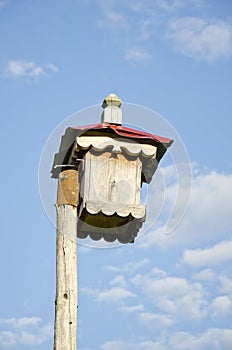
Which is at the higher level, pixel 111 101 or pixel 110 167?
pixel 111 101

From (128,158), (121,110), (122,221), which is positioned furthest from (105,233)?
(121,110)

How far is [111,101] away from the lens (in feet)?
28.8

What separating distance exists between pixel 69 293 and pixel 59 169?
1.93 m

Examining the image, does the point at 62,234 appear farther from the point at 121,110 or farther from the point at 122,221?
the point at 121,110

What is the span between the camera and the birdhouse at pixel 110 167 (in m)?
8.21

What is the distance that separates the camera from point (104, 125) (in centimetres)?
851

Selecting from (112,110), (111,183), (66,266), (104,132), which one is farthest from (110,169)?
(66,266)

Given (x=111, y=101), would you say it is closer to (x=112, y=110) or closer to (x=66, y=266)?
(x=112, y=110)

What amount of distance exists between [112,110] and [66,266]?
2.30 metres

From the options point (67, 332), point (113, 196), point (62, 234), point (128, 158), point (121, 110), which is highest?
point (121, 110)

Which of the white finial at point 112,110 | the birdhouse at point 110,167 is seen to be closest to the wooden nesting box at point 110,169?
the birdhouse at point 110,167

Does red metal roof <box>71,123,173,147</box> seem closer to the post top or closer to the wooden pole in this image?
the post top

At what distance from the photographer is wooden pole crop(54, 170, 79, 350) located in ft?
24.3

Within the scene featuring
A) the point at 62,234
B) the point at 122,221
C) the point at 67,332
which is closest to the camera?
the point at 67,332
